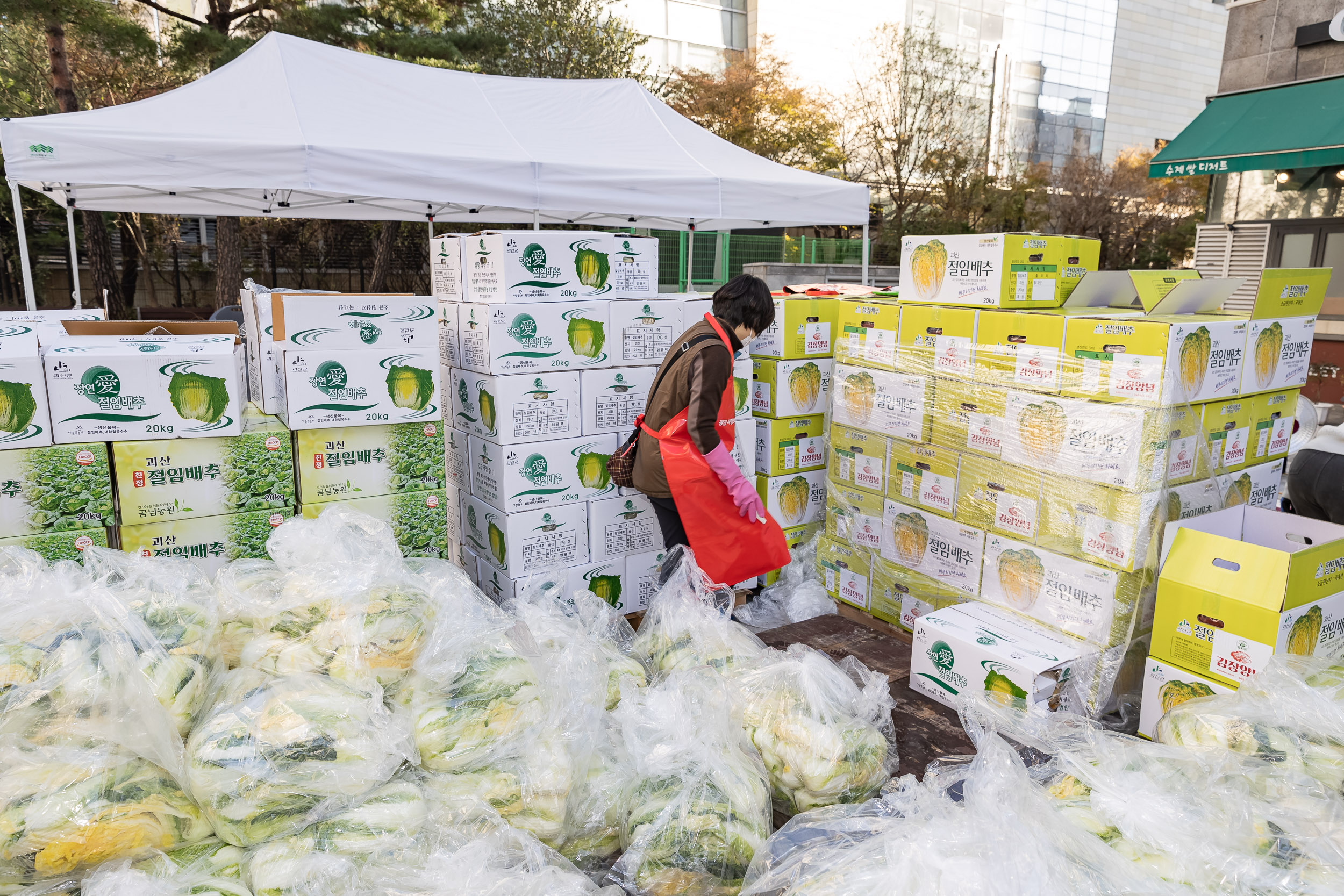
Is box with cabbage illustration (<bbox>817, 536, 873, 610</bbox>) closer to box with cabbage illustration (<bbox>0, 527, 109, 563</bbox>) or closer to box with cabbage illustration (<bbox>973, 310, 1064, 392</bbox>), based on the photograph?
box with cabbage illustration (<bbox>973, 310, 1064, 392</bbox>)

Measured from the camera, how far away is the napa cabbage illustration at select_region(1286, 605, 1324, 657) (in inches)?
104

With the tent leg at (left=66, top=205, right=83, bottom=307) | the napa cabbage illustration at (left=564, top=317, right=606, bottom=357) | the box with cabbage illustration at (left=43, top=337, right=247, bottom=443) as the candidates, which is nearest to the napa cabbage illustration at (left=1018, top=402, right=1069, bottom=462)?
the napa cabbage illustration at (left=564, top=317, right=606, bottom=357)

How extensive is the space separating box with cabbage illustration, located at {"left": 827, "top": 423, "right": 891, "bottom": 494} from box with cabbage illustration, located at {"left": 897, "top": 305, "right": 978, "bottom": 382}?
406 mm

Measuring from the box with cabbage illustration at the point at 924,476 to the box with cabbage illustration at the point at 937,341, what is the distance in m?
0.36

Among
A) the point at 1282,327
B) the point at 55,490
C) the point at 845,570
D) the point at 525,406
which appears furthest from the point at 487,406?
the point at 1282,327

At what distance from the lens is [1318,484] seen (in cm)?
402

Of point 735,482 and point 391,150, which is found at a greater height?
point 391,150

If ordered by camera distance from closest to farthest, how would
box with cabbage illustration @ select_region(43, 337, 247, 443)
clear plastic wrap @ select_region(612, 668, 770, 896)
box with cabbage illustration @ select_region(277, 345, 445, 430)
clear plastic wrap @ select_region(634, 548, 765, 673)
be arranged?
1. clear plastic wrap @ select_region(612, 668, 770, 896)
2. clear plastic wrap @ select_region(634, 548, 765, 673)
3. box with cabbage illustration @ select_region(43, 337, 247, 443)
4. box with cabbage illustration @ select_region(277, 345, 445, 430)

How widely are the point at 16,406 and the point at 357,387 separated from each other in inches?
41.6

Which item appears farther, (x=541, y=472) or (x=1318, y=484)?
(x=1318, y=484)

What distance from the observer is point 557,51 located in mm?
15797

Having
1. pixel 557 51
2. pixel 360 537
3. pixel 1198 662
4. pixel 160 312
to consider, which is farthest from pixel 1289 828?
pixel 557 51

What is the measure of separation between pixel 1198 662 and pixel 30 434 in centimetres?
402

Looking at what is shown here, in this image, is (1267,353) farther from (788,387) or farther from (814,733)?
(814,733)
